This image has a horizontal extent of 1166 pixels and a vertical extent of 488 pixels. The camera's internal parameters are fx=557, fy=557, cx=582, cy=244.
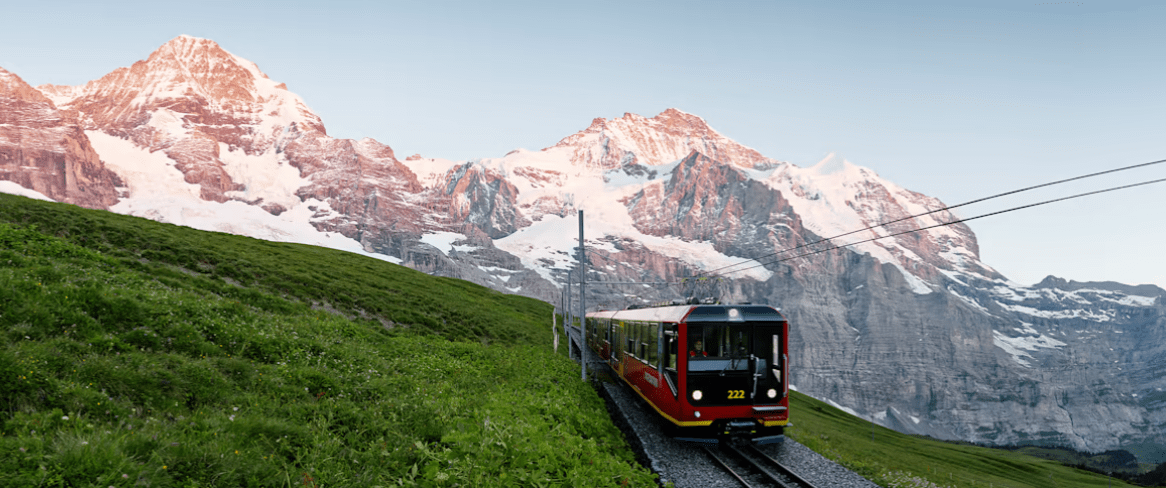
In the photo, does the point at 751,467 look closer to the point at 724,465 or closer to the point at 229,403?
the point at 724,465

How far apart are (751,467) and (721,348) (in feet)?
11.7

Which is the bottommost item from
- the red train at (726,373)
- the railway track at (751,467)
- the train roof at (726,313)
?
the railway track at (751,467)

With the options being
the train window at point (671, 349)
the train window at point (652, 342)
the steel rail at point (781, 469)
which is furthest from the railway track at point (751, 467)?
the train window at point (652, 342)

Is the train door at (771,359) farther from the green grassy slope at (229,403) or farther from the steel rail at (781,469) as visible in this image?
the green grassy slope at (229,403)

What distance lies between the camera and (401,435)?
10125 millimetres

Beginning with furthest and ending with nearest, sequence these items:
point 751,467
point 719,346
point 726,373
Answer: point 719,346, point 726,373, point 751,467

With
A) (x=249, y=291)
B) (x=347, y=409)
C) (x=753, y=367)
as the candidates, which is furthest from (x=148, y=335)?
(x=753, y=367)

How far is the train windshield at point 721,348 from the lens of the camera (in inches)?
681

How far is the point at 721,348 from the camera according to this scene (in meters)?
17.5

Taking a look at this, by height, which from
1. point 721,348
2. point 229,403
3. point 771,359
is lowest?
point 771,359

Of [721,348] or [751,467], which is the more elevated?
[721,348]

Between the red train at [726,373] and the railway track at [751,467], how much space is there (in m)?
0.55

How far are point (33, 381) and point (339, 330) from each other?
1073cm

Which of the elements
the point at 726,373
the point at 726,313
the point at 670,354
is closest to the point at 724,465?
the point at 726,373
